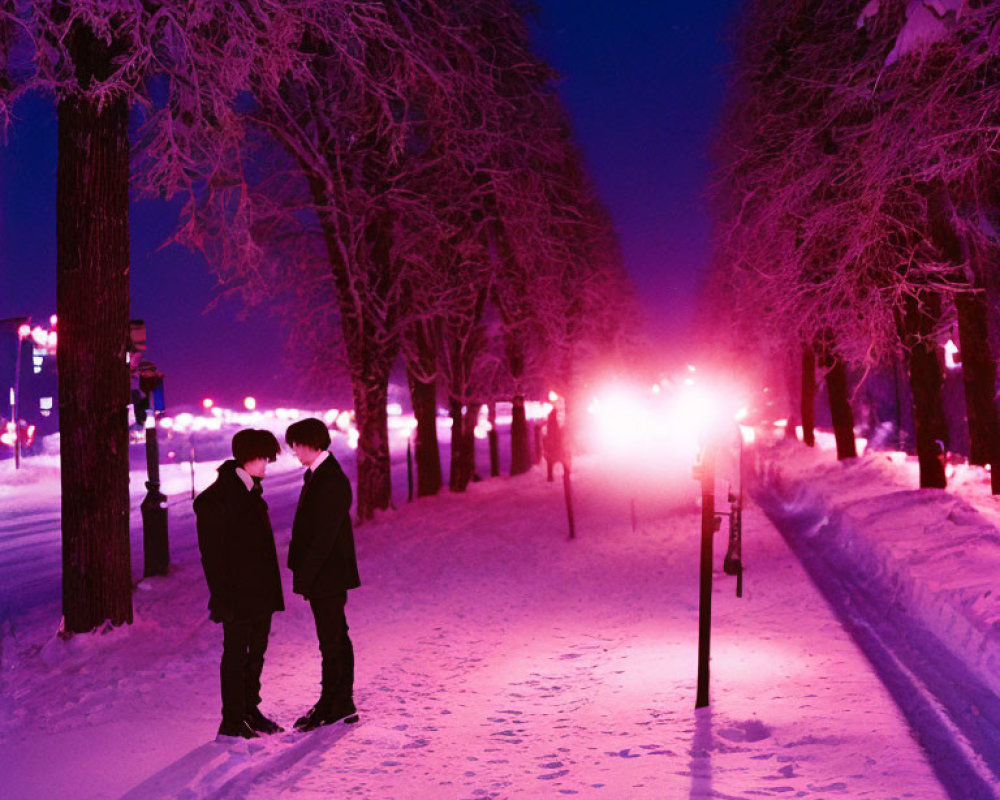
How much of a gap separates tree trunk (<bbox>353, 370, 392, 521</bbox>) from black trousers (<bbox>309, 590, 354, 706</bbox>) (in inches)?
421

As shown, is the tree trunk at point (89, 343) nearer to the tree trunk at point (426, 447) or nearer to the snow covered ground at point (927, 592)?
the snow covered ground at point (927, 592)

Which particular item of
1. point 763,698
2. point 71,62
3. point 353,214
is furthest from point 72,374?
point 353,214

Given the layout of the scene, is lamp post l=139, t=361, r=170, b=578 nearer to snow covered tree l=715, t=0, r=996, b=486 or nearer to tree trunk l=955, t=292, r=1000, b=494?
snow covered tree l=715, t=0, r=996, b=486

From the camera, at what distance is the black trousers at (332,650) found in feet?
20.0

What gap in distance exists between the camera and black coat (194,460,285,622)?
5.70m

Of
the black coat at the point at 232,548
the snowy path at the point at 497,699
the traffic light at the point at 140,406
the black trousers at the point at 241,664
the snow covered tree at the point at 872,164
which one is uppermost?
the snow covered tree at the point at 872,164

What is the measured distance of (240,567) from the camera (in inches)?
227

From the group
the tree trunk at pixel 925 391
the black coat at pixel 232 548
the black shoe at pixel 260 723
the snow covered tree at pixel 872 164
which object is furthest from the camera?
the tree trunk at pixel 925 391

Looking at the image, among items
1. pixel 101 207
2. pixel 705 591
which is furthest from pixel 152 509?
pixel 705 591

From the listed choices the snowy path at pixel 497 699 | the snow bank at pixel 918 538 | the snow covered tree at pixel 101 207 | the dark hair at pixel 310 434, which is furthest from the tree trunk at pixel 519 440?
the dark hair at pixel 310 434

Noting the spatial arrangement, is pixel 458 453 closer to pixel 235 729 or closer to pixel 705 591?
pixel 705 591

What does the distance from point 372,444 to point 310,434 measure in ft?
37.2

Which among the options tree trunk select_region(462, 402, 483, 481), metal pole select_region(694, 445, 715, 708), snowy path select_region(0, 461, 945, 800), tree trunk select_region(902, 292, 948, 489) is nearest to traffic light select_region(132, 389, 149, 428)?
snowy path select_region(0, 461, 945, 800)

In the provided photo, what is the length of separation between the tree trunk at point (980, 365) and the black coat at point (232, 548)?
12.4 m
